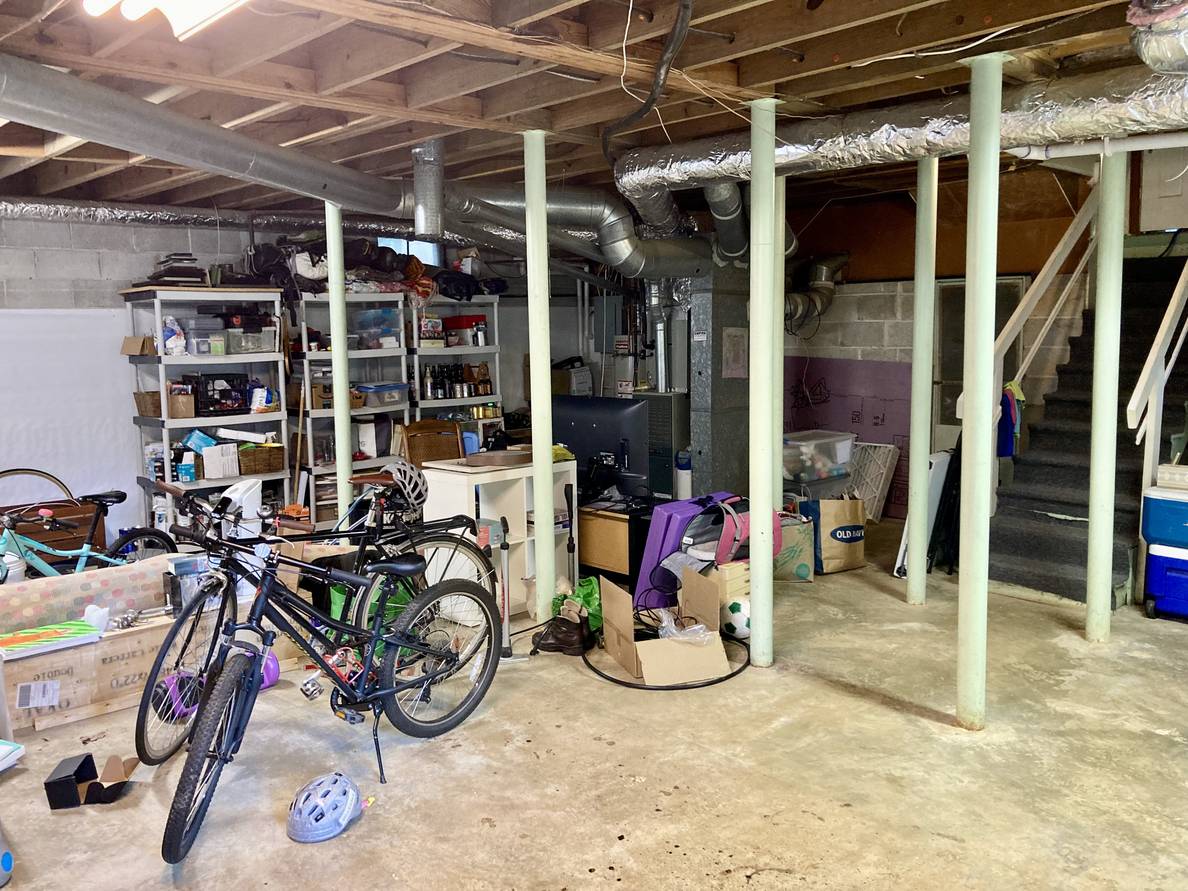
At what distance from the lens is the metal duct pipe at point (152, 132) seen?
3.13 meters

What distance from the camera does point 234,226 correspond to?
273 inches

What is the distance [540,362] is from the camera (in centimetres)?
471

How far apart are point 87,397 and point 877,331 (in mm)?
6051

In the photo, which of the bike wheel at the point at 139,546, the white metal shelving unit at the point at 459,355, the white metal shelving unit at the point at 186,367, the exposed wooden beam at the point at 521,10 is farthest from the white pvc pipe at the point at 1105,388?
the white metal shelving unit at the point at 186,367

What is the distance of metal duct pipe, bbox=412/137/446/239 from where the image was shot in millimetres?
4957

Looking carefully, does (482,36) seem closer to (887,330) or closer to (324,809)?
(324,809)

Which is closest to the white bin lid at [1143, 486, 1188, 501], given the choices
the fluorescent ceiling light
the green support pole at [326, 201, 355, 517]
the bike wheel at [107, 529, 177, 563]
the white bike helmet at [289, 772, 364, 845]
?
the white bike helmet at [289, 772, 364, 845]

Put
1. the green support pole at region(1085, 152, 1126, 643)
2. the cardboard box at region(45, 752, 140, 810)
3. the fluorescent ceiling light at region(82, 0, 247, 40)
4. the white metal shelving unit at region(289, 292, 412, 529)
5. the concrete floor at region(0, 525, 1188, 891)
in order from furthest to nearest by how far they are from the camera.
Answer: the white metal shelving unit at region(289, 292, 412, 529) < the green support pole at region(1085, 152, 1126, 643) < the cardboard box at region(45, 752, 140, 810) < the concrete floor at region(0, 525, 1188, 891) < the fluorescent ceiling light at region(82, 0, 247, 40)

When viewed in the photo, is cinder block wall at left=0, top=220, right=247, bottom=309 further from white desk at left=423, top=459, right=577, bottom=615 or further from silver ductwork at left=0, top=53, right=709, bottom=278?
white desk at left=423, top=459, right=577, bottom=615

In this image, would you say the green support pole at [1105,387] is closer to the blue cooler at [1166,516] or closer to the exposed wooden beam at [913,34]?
the blue cooler at [1166,516]

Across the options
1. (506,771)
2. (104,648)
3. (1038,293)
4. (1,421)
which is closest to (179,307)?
(1,421)

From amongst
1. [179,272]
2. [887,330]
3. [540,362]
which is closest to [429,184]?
[540,362]

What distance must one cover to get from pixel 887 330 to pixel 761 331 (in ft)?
12.9

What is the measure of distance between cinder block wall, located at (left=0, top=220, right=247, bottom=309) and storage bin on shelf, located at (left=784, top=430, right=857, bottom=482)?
4.65 meters
